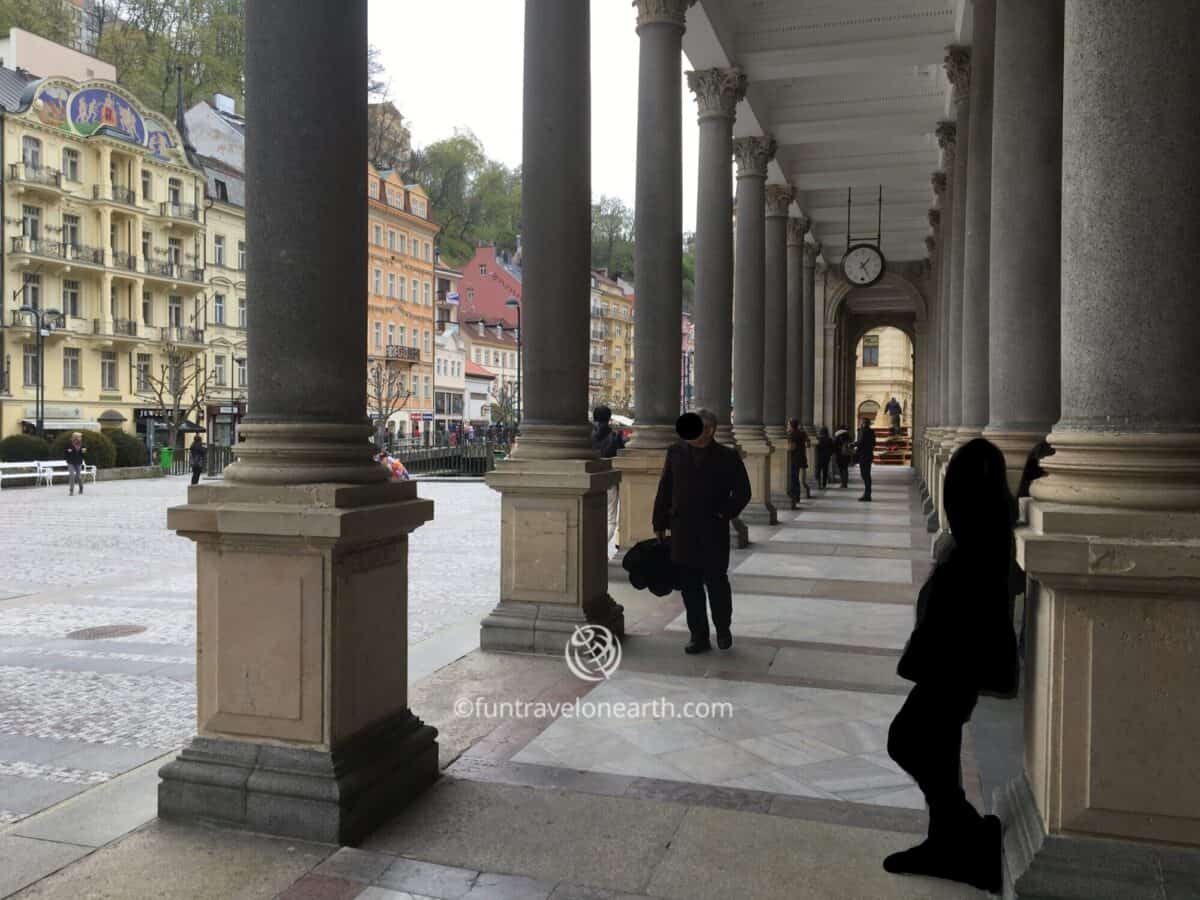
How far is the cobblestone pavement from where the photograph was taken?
524 centimetres

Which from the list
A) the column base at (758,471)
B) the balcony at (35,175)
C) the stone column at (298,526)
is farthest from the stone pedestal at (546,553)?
the balcony at (35,175)

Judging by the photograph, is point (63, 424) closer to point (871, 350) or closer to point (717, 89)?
point (717, 89)

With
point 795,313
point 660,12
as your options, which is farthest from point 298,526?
point 795,313

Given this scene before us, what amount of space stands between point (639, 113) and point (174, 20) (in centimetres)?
7995

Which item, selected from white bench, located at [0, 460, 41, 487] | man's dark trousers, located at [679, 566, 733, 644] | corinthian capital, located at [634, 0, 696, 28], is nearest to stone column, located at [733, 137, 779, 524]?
corinthian capital, located at [634, 0, 696, 28]

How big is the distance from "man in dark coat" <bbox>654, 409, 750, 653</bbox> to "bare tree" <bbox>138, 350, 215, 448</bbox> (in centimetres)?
4175

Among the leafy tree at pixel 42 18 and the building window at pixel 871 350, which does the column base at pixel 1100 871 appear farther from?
the leafy tree at pixel 42 18

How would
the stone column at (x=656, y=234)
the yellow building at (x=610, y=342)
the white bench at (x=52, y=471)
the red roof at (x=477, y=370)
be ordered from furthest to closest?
1. the yellow building at (x=610, y=342)
2. the red roof at (x=477, y=370)
3. the white bench at (x=52, y=471)
4. the stone column at (x=656, y=234)

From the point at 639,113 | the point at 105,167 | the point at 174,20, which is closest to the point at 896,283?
the point at 639,113

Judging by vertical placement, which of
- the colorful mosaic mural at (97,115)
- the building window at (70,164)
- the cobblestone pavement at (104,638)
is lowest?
Result: the cobblestone pavement at (104,638)

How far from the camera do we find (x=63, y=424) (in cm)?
4831

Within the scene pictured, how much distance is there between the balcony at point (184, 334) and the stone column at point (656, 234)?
48213 mm

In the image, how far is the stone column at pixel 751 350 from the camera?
17141mm

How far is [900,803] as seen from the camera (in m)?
4.54
